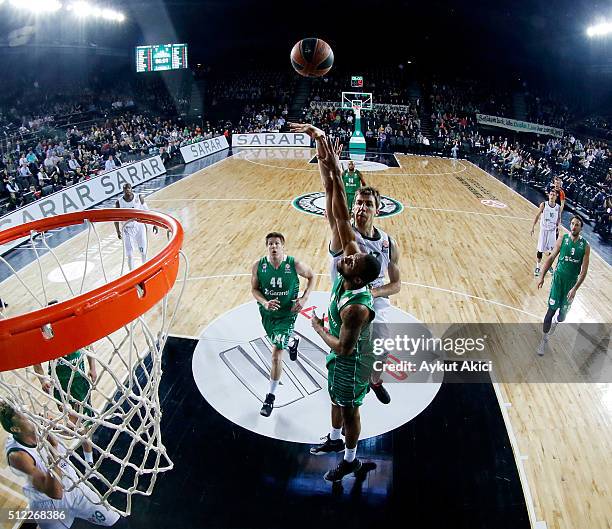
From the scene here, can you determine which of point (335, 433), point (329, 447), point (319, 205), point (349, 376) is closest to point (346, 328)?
point (349, 376)

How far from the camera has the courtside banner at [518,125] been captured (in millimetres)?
21694

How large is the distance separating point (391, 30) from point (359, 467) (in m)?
29.2

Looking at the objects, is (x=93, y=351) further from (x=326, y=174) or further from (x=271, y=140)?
(x=271, y=140)

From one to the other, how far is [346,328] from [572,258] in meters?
3.40

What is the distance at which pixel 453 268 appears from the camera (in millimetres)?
7996

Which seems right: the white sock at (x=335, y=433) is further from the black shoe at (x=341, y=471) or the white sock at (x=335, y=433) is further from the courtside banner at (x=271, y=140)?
the courtside banner at (x=271, y=140)

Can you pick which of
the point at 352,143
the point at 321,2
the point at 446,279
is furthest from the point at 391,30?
the point at 446,279

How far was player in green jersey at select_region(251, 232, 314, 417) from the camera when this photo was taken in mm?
4219

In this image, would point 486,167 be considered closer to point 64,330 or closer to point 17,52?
point 64,330

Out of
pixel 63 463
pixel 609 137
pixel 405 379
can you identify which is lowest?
pixel 405 379

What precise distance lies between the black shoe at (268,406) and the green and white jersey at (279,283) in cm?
78

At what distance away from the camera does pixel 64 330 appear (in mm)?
→ 2008

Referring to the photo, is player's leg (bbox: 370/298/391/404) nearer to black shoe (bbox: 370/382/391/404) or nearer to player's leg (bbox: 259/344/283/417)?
black shoe (bbox: 370/382/391/404)

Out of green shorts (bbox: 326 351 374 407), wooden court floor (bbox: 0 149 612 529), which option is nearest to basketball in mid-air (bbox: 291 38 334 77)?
wooden court floor (bbox: 0 149 612 529)
